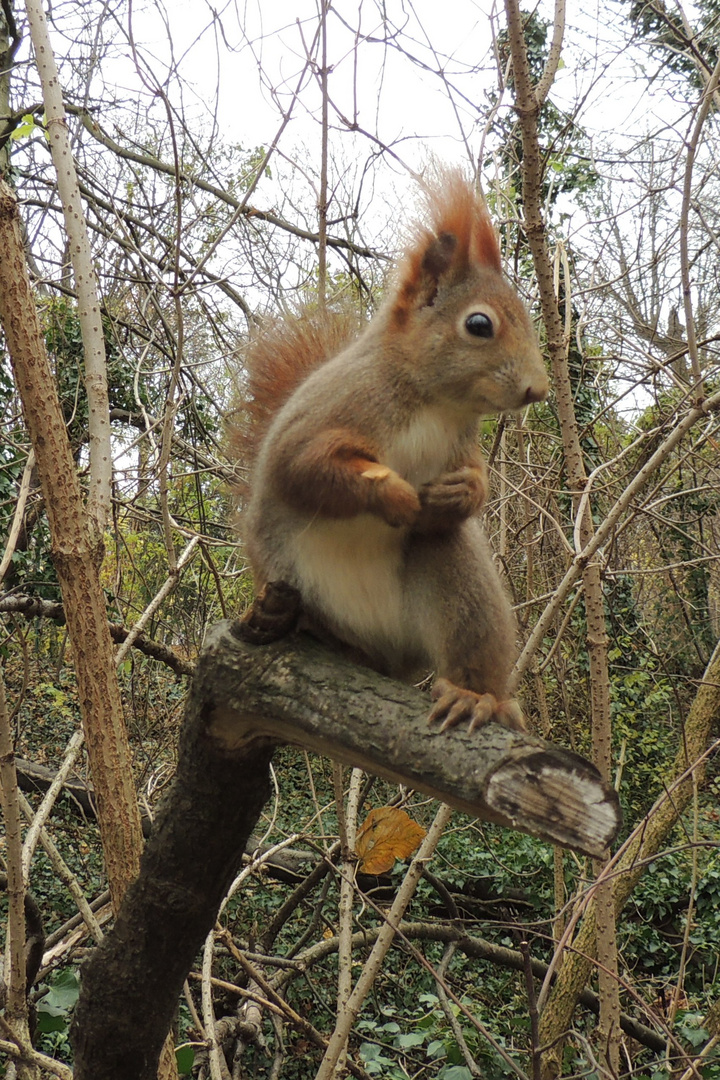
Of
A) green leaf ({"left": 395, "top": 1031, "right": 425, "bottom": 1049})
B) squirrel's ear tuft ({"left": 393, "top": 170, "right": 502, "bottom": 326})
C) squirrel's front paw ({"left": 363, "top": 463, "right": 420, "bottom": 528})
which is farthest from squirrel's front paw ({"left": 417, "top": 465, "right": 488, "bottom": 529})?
green leaf ({"left": 395, "top": 1031, "right": 425, "bottom": 1049})

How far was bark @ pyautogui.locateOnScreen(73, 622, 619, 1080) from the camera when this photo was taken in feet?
4.65

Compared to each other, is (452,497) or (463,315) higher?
(463,315)

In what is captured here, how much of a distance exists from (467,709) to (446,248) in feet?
3.71

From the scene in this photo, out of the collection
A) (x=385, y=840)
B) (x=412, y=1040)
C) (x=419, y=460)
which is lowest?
(x=412, y=1040)

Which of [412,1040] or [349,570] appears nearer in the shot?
[349,570]

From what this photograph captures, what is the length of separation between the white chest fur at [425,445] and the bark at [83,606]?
0.89m

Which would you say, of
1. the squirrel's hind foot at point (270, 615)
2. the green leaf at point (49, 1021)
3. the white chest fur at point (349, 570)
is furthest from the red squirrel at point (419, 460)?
the green leaf at point (49, 1021)

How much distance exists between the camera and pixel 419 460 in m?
2.13

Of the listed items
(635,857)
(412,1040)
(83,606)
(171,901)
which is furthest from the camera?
(412,1040)

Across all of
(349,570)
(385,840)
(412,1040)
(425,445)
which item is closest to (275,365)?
(425,445)

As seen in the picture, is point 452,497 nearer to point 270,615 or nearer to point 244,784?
point 270,615

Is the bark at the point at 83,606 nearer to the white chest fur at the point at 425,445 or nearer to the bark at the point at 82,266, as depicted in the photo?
the bark at the point at 82,266

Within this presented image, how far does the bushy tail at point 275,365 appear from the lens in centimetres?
246

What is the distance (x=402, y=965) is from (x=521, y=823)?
4887 millimetres
